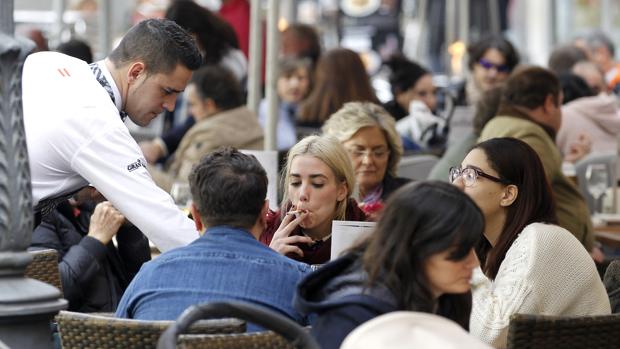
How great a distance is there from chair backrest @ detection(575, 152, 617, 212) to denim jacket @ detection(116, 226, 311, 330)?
4.29 m

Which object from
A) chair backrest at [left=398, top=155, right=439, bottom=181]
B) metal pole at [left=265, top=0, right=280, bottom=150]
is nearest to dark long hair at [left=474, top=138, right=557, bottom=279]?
metal pole at [left=265, top=0, right=280, bottom=150]

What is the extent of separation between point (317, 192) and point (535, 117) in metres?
2.56

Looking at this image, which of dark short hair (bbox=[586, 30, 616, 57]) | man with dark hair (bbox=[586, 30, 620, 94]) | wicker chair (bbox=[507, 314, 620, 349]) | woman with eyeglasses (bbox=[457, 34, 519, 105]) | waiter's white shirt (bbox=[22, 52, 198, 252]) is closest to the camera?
wicker chair (bbox=[507, 314, 620, 349])

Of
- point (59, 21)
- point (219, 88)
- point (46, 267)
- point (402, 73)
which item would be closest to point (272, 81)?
point (219, 88)

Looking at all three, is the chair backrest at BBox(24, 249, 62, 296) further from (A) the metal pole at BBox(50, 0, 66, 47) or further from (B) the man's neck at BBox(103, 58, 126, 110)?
(A) the metal pole at BBox(50, 0, 66, 47)

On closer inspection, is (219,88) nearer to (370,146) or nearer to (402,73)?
(402,73)

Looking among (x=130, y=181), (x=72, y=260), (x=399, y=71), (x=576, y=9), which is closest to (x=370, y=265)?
(x=130, y=181)

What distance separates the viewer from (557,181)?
6707mm

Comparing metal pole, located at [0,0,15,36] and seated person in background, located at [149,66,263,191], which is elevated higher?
metal pole, located at [0,0,15,36]

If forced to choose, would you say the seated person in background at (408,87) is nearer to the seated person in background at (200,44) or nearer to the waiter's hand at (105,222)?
the seated person in background at (200,44)

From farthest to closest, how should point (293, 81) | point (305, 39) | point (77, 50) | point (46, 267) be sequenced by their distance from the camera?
point (305, 39), point (293, 81), point (77, 50), point (46, 267)

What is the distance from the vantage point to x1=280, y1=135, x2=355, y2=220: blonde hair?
520cm

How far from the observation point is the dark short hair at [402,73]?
1076 cm

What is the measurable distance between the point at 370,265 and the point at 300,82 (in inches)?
326
